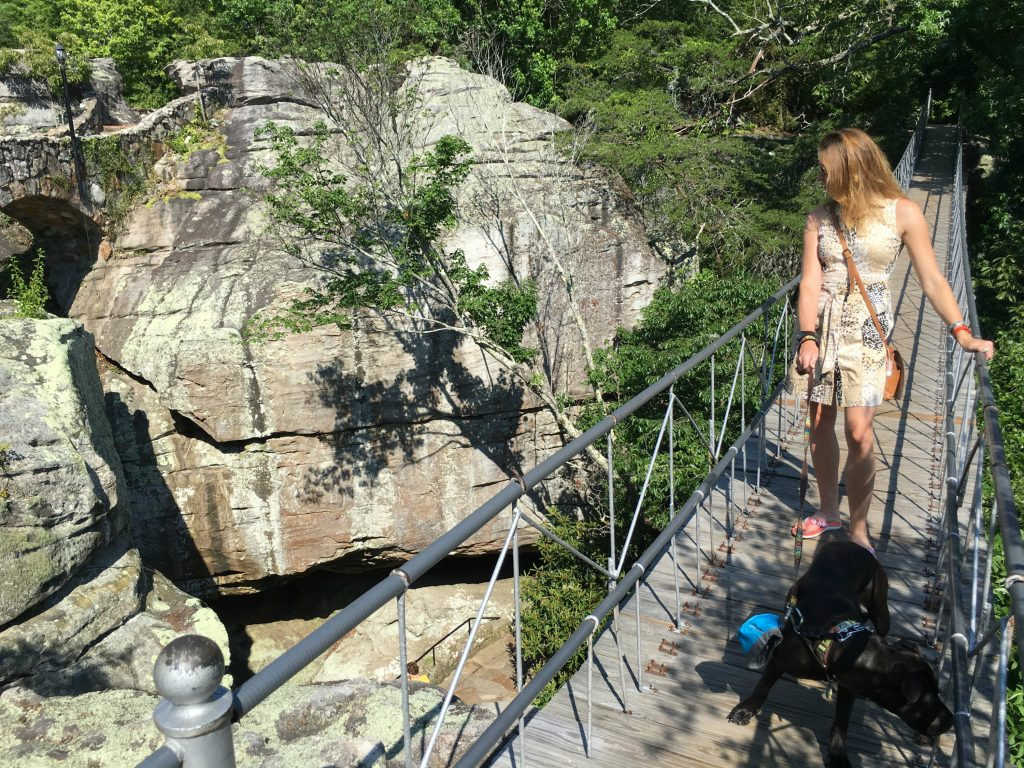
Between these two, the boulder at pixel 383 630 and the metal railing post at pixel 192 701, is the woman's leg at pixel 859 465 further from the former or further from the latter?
the boulder at pixel 383 630

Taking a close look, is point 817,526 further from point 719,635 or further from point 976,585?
point 976,585

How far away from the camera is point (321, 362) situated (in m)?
12.1

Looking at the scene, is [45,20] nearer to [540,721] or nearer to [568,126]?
[568,126]

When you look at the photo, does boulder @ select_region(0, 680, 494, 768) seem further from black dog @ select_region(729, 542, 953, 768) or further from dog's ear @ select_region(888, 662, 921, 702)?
dog's ear @ select_region(888, 662, 921, 702)

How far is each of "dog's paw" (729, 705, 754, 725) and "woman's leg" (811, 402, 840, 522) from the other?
1.35 meters

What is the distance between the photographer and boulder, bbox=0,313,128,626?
7414 mm

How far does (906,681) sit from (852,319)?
61.4 inches

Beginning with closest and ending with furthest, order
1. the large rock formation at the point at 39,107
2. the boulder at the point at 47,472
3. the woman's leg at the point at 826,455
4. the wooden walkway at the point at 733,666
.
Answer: the wooden walkway at the point at 733,666 < the woman's leg at the point at 826,455 < the boulder at the point at 47,472 < the large rock formation at the point at 39,107

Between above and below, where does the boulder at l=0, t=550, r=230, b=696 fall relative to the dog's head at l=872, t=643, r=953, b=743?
below

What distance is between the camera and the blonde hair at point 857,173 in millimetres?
3160

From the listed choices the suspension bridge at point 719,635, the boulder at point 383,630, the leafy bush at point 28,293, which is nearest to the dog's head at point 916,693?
the suspension bridge at point 719,635

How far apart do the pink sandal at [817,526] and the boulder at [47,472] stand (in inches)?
271

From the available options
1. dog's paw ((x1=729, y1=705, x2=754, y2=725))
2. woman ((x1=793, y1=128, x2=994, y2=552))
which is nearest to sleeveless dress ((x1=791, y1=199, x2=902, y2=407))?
woman ((x1=793, y1=128, x2=994, y2=552))

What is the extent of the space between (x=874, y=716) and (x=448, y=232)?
35.8ft
